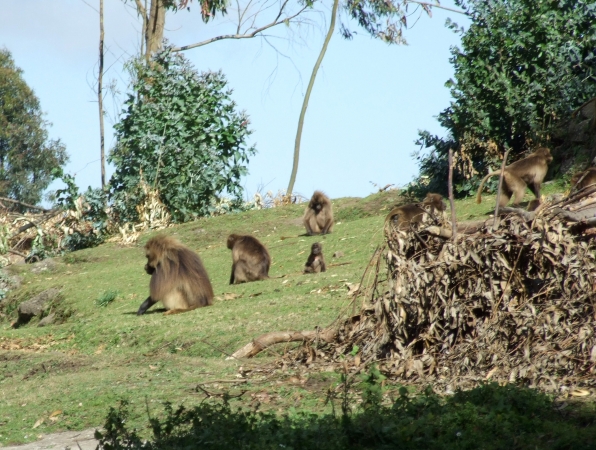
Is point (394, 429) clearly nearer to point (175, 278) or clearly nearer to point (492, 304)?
point (492, 304)

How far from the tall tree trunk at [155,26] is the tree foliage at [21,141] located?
10758 mm

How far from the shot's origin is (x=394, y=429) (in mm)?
5914

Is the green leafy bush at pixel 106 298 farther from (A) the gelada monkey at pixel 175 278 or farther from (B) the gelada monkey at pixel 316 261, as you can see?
(B) the gelada monkey at pixel 316 261

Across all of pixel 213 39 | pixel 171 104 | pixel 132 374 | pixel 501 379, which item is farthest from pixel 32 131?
pixel 501 379

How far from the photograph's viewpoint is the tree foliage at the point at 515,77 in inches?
862

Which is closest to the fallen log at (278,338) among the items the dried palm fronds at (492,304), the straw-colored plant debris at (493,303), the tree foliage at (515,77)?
the straw-colored plant debris at (493,303)

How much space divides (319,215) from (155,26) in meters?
13.4

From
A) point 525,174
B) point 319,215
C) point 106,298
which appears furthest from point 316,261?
point 319,215

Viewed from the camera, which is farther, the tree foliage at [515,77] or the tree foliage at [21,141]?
the tree foliage at [21,141]

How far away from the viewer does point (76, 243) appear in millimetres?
25531

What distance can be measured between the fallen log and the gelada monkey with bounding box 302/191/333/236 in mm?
10492

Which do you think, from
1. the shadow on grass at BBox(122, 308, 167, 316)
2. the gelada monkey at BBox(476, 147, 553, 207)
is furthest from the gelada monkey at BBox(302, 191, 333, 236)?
the shadow on grass at BBox(122, 308, 167, 316)

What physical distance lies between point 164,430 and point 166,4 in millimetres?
26566

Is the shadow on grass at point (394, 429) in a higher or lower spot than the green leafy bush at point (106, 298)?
lower
